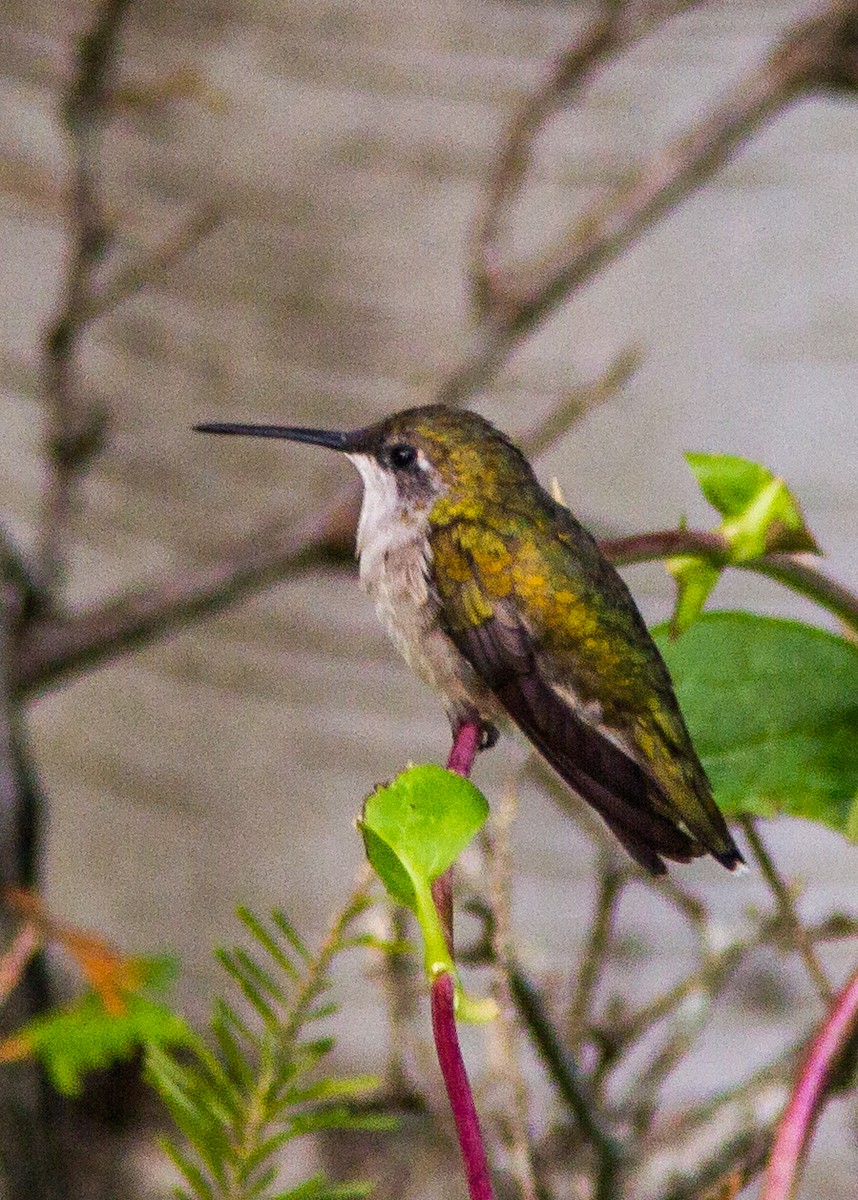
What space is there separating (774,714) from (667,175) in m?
0.80

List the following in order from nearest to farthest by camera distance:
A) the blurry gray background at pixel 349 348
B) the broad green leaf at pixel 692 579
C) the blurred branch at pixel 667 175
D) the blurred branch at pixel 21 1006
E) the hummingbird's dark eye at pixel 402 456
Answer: the broad green leaf at pixel 692 579 < the hummingbird's dark eye at pixel 402 456 < the blurred branch at pixel 21 1006 < the blurred branch at pixel 667 175 < the blurry gray background at pixel 349 348

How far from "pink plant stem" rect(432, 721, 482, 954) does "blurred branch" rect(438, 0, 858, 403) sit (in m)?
0.96

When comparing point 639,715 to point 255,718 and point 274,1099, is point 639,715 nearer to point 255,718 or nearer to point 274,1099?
point 274,1099

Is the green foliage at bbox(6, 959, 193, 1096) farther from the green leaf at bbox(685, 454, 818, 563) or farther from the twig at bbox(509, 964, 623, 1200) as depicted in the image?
the green leaf at bbox(685, 454, 818, 563)

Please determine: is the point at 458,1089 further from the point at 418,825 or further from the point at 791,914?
the point at 791,914

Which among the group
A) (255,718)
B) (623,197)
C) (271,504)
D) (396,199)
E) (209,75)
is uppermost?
(209,75)

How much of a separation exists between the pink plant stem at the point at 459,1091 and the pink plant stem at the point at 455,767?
2cm

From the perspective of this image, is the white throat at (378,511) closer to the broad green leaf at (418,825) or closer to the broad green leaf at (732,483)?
the broad green leaf at (732,483)

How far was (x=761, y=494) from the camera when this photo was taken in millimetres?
549

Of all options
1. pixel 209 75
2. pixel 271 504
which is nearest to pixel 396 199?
pixel 209 75

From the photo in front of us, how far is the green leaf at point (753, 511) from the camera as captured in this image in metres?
0.54

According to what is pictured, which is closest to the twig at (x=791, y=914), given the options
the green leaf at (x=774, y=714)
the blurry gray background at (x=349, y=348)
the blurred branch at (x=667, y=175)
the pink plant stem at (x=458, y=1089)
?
the green leaf at (x=774, y=714)

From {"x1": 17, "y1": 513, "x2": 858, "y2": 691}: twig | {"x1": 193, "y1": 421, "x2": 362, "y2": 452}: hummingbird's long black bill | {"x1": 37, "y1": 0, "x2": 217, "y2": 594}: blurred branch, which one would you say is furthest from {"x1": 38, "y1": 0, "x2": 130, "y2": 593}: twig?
{"x1": 193, "y1": 421, "x2": 362, "y2": 452}: hummingbird's long black bill

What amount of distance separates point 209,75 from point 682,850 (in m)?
1.84
